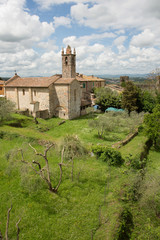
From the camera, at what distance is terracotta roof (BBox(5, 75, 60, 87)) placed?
31.5m

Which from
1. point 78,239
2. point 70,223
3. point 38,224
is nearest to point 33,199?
point 38,224

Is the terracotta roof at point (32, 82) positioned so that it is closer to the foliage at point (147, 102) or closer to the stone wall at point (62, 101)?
the stone wall at point (62, 101)

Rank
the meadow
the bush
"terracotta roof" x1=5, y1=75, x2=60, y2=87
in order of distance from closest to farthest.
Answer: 1. the meadow
2. the bush
3. "terracotta roof" x1=5, y1=75, x2=60, y2=87

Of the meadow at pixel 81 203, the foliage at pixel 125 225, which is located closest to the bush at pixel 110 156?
the meadow at pixel 81 203

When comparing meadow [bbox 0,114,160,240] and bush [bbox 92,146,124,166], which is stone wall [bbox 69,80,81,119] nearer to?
bush [bbox 92,146,124,166]

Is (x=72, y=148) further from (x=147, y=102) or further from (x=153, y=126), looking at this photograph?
(x=147, y=102)

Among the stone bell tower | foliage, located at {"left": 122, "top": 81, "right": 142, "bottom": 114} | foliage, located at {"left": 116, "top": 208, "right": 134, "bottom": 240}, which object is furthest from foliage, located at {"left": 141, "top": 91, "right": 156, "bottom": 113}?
foliage, located at {"left": 116, "top": 208, "right": 134, "bottom": 240}

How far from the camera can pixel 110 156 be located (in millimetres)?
14938

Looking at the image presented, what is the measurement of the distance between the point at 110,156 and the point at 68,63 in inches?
974

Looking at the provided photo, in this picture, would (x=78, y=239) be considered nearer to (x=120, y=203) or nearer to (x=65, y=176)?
(x=120, y=203)

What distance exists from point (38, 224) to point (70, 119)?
24.4 m

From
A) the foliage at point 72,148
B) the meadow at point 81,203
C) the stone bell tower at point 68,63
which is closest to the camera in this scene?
the meadow at point 81,203

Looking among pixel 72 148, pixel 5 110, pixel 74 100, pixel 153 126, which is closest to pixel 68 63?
pixel 74 100

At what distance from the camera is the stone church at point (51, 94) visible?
3086 centimetres
